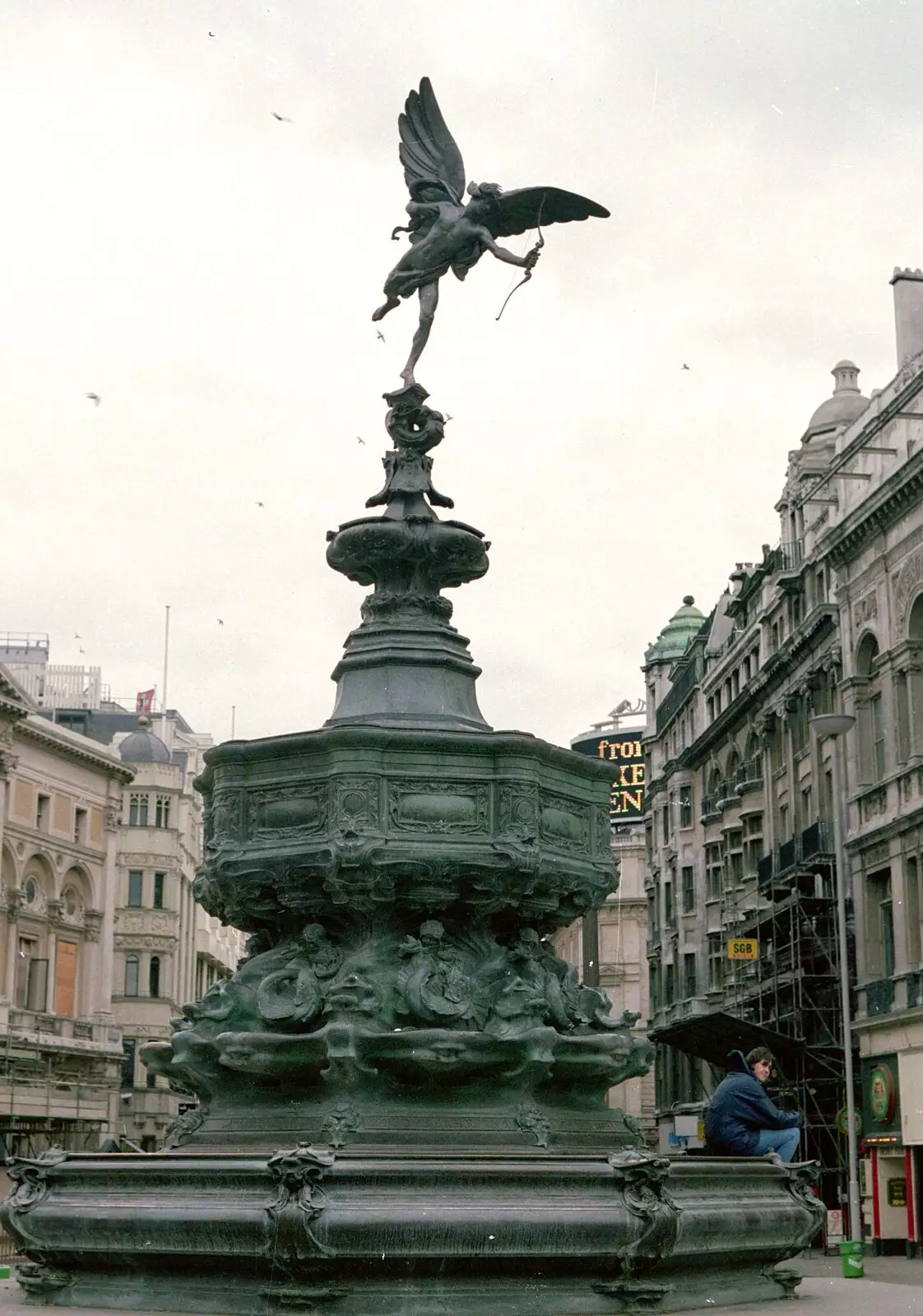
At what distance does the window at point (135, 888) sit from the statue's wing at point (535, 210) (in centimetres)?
7816

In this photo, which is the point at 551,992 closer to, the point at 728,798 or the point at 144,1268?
the point at 144,1268

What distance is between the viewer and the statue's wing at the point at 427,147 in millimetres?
14297

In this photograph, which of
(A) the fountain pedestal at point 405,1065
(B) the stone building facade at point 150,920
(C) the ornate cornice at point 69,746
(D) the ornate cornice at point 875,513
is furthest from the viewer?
(B) the stone building facade at point 150,920

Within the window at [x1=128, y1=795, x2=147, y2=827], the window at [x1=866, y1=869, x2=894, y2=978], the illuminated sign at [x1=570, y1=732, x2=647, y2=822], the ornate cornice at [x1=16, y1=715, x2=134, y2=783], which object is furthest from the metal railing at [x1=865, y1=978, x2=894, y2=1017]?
the illuminated sign at [x1=570, y1=732, x2=647, y2=822]

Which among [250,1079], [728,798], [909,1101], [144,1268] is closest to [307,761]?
[250,1079]

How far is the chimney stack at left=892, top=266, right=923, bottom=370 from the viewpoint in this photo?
160 ft

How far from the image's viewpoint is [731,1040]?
1695 inches

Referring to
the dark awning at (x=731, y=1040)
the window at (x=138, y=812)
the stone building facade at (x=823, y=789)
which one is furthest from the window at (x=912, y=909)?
the window at (x=138, y=812)

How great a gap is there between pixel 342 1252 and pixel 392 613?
5.12m

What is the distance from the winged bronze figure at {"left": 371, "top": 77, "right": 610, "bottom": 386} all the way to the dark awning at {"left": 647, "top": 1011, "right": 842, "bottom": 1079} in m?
28.3

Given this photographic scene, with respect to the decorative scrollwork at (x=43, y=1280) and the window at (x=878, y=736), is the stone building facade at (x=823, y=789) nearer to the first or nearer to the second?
the window at (x=878, y=736)

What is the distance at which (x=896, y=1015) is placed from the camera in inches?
1619

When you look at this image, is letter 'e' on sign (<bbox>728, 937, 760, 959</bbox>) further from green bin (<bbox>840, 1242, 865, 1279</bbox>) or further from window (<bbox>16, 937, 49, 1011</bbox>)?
window (<bbox>16, 937, 49, 1011</bbox>)

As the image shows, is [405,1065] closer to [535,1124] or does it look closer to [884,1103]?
[535,1124]
